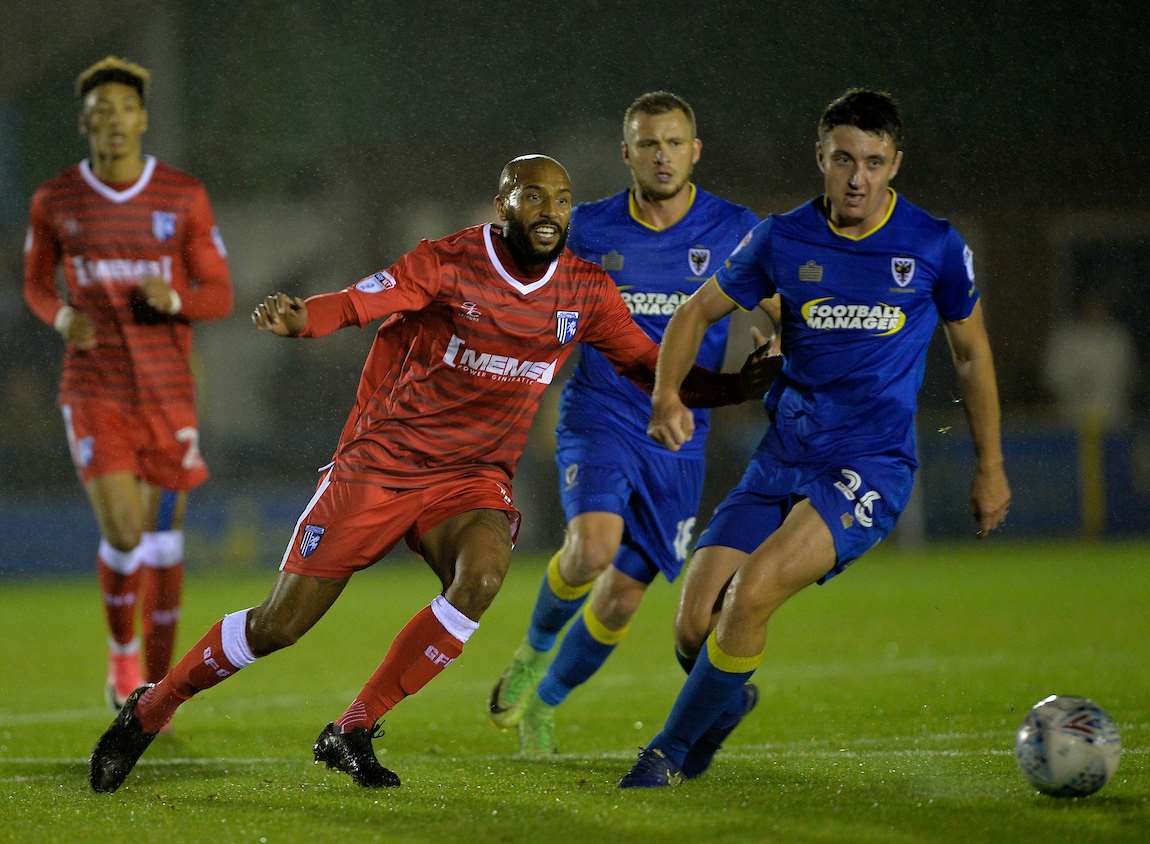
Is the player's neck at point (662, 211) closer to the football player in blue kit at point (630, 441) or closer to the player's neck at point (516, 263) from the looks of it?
the football player in blue kit at point (630, 441)

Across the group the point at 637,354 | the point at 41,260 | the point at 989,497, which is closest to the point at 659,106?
the point at 637,354

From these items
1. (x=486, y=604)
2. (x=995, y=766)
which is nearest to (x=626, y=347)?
(x=486, y=604)

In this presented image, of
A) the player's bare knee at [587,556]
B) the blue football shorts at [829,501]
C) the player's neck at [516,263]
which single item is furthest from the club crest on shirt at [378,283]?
the player's bare knee at [587,556]

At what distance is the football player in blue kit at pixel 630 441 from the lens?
21.2 feet

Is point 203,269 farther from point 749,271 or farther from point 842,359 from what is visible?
point 842,359

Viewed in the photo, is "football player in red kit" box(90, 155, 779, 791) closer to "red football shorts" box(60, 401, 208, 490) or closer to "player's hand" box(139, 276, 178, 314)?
"player's hand" box(139, 276, 178, 314)

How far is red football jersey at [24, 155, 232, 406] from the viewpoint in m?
7.18

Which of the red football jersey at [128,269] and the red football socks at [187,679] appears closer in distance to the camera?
the red football socks at [187,679]

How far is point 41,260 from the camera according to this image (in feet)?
24.0

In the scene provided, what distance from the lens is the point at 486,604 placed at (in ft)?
17.1

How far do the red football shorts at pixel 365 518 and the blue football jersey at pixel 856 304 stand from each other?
1.09 metres

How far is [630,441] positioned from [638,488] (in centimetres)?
19

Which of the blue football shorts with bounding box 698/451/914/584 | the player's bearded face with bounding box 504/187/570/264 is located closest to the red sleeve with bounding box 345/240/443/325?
the player's bearded face with bounding box 504/187/570/264

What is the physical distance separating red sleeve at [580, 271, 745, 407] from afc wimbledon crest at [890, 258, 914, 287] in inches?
25.0
